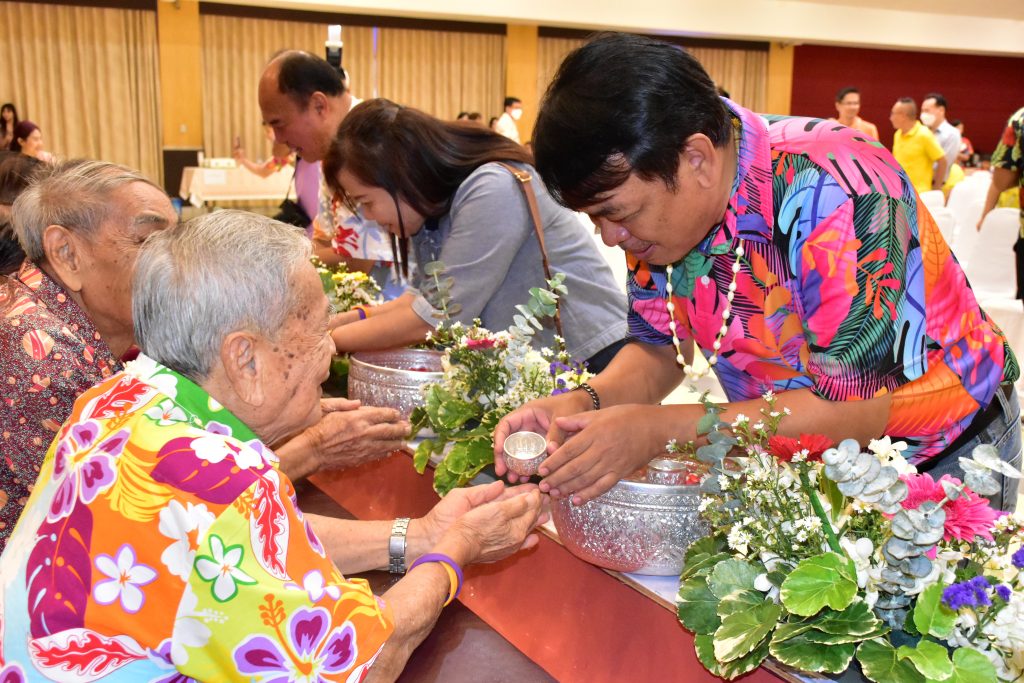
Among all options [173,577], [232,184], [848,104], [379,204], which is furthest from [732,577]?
[848,104]

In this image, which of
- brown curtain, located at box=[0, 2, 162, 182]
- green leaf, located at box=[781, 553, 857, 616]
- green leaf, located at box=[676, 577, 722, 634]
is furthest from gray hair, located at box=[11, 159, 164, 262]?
brown curtain, located at box=[0, 2, 162, 182]

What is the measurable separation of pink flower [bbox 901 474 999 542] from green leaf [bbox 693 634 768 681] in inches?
8.7

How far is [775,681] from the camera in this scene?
1119mm

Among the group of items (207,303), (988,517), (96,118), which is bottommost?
(96,118)

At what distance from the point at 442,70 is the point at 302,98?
488 inches

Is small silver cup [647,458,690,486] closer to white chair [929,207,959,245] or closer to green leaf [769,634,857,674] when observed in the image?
green leaf [769,634,857,674]

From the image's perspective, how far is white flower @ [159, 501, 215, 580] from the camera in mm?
999

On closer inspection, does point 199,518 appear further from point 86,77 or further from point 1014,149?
point 86,77

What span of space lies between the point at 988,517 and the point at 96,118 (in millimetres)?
14433

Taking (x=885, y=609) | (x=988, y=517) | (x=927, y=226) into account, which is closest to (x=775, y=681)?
(x=885, y=609)

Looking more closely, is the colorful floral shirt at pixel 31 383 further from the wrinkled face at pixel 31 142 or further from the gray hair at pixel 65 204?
the wrinkled face at pixel 31 142

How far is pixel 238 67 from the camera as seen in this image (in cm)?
1397

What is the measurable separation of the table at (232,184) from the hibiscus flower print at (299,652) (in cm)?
1031

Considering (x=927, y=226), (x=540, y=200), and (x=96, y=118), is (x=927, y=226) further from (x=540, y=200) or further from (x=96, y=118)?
(x=96, y=118)
